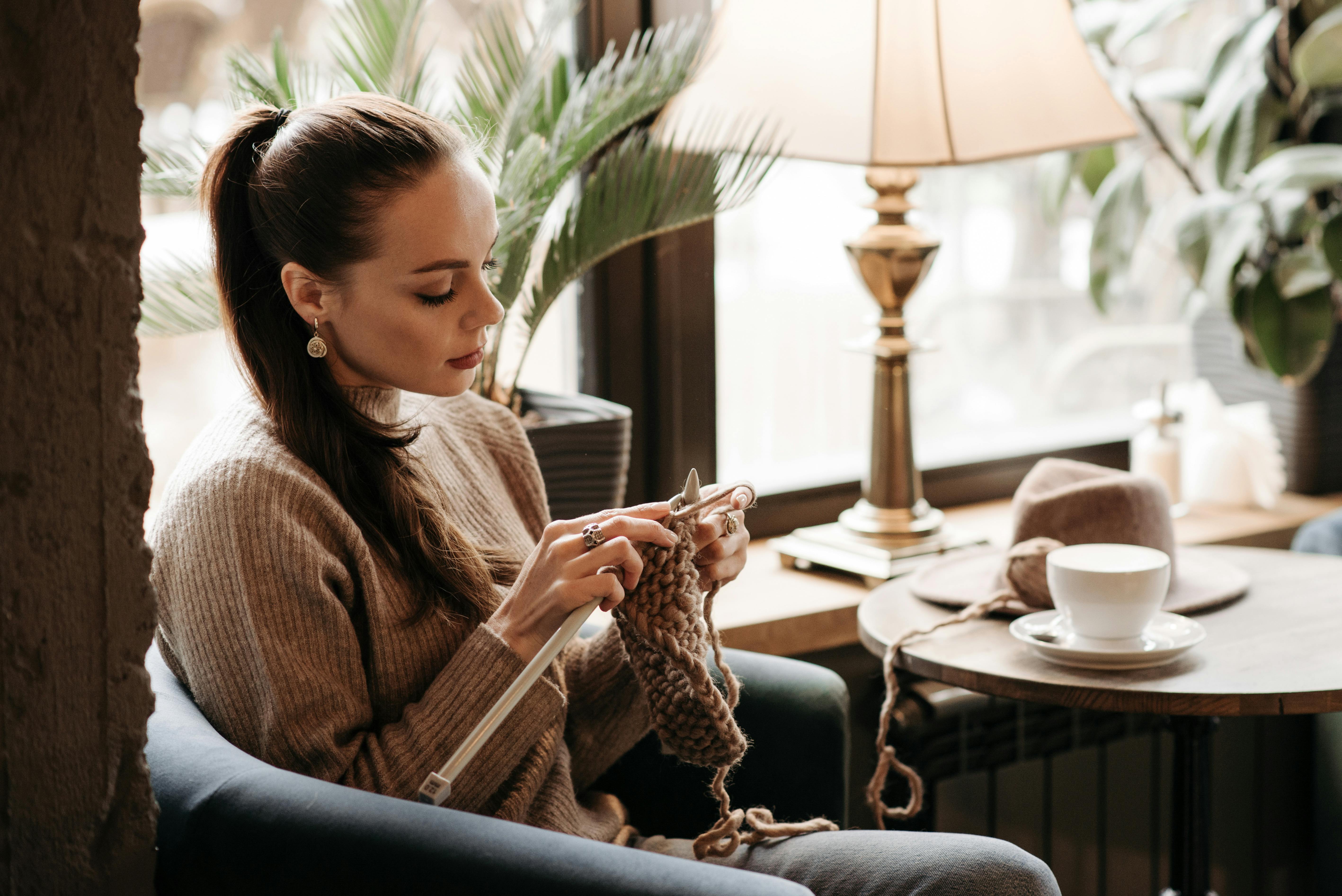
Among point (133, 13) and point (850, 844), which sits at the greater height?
point (133, 13)

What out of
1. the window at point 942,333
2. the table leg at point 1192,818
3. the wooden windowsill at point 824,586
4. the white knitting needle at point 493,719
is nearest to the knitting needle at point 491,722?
the white knitting needle at point 493,719

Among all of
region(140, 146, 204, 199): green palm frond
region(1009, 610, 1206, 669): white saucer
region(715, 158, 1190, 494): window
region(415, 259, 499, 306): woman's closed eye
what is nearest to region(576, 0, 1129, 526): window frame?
region(715, 158, 1190, 494): window

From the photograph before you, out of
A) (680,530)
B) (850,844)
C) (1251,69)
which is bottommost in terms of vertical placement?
(850,844)

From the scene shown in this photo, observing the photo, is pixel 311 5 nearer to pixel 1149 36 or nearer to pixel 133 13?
pixel 133 13

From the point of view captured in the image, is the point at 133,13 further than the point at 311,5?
No

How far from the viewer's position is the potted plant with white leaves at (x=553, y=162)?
150 centimetres

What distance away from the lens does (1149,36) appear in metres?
2.46

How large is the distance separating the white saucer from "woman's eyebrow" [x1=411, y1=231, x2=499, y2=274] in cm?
66

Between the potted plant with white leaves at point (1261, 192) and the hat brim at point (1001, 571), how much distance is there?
0.59 meters

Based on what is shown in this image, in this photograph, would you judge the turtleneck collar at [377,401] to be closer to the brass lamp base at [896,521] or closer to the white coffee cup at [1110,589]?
the white coffee cup at [1110,589]

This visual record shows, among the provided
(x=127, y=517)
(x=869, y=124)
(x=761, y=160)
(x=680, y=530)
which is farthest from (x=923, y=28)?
(x=127, y=517)

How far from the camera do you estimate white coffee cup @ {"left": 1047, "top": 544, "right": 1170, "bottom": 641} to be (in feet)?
4.03

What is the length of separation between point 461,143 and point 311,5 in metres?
0.73

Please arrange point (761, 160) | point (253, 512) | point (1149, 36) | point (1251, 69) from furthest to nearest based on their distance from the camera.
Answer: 1. point (1149, 36)
2. point (1251, 69)
3. point (761, 160)
4. point (253, 512)
